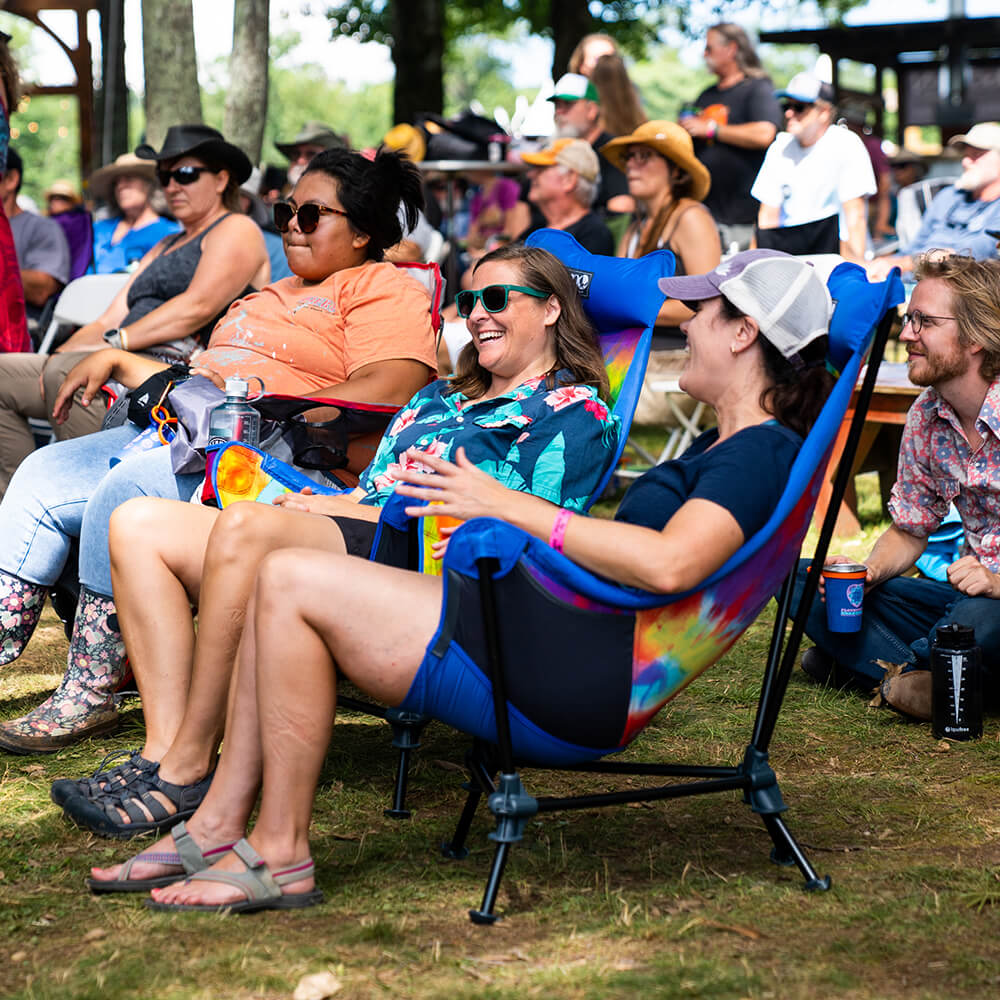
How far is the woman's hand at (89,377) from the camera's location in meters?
3.89

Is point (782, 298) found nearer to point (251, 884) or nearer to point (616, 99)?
point (251, 884)

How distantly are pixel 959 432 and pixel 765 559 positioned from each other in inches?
56.8

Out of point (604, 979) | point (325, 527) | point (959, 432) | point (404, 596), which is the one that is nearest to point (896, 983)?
point (604, 979)

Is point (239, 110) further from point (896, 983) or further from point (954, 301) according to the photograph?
point (896, 983)

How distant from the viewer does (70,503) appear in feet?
11.3

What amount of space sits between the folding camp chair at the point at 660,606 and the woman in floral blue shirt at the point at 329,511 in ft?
1.70

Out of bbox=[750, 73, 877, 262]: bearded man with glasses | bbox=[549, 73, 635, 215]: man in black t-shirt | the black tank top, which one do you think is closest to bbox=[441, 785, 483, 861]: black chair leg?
the black tank top

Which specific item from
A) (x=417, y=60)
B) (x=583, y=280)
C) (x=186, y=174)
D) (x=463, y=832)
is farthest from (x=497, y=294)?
(x=417, y=60)

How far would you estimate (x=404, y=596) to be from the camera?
7.62 feet

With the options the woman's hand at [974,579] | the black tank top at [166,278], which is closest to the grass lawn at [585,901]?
the woman's hand at [974,579]

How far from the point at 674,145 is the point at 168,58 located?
319cm

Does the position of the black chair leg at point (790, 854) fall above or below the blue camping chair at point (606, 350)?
below

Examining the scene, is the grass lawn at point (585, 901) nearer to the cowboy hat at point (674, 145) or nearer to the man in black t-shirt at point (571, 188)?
the cowboy hat at point (674, 145)

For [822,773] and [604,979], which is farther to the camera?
[822,773]
